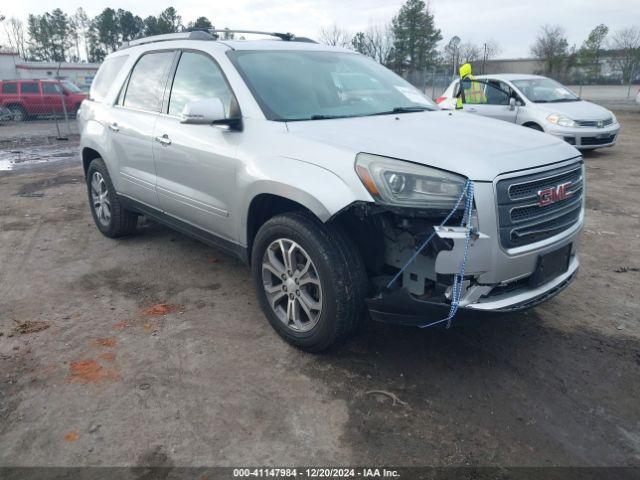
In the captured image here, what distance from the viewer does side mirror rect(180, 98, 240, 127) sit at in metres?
3.28

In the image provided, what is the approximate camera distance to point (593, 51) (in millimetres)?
48469

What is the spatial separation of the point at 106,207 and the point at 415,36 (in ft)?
178

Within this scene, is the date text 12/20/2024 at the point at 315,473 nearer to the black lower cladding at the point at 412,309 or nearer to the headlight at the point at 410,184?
the black lower cladding at the point at 412,309

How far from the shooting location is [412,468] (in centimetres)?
236

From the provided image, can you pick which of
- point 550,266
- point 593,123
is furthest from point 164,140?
point 593,123

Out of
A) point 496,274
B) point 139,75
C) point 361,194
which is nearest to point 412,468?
point 496,274

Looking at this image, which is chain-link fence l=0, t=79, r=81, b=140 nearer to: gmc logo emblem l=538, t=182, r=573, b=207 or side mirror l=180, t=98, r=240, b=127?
side mirror l=180, t=98, r=240, b=127

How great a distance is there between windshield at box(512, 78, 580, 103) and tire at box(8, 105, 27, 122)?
18267 millimetres

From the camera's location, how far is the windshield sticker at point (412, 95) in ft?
13.5

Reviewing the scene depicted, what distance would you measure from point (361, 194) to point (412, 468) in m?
1.32

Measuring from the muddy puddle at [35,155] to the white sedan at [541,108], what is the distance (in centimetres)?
872

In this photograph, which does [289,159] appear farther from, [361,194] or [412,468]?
[412,468]

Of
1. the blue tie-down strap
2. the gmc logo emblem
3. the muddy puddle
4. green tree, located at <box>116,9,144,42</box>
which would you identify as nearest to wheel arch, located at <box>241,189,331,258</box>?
the blue tie-down strap

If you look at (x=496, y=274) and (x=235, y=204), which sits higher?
(x=235, y=204)
